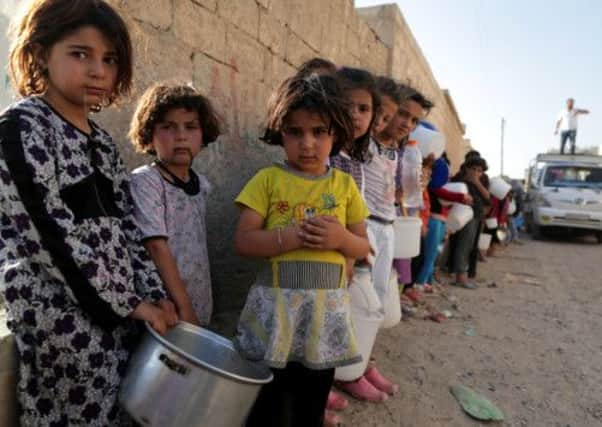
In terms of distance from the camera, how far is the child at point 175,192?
1467 millimetres

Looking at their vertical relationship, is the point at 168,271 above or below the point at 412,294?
above

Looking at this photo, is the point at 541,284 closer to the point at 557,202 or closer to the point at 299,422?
the point at 299,422

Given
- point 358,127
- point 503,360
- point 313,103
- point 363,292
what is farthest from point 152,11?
point 503,360

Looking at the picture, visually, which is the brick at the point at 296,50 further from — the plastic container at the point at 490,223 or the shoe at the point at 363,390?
the plastic container at the point at 490,223

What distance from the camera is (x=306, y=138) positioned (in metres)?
1.50

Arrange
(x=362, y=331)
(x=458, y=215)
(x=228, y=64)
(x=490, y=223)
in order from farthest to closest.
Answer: (x=490, y=223)
(x=458, y=215)
(x=228, y=64)
(x=362, y=331)

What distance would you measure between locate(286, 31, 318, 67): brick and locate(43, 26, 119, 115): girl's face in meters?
1.95

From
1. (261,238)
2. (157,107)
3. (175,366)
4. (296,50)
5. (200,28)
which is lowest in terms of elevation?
(175,366)

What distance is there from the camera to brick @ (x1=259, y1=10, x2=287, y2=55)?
105 inches

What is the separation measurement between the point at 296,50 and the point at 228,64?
0.89m

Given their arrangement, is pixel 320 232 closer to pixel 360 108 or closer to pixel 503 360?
pixel 360 108

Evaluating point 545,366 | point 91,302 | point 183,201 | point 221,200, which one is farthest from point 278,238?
point 545,366

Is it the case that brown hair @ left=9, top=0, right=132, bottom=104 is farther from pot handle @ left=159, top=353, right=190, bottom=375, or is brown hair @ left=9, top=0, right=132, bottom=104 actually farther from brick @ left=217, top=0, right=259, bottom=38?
brick @ left=217, top=0, right=259, bottom=38

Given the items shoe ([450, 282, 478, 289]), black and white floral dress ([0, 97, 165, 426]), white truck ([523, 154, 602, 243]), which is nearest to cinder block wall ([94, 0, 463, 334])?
black and white floral dress ([0, 97, 165, 426])
